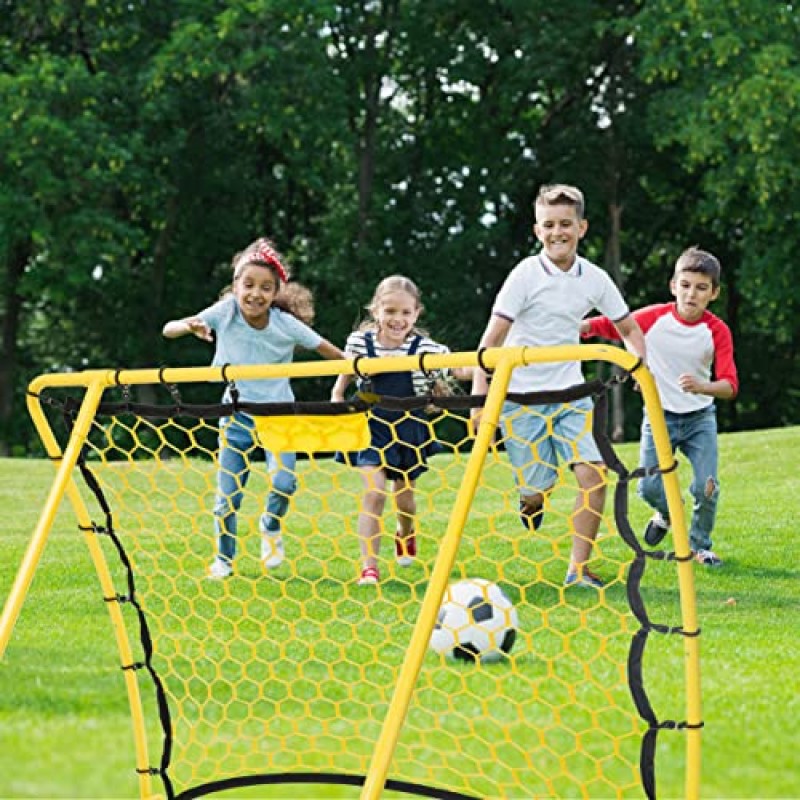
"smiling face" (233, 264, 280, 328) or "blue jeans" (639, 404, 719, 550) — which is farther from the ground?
"smiling face" (233, 264, 280, 328)

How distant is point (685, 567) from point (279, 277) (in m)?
3.84

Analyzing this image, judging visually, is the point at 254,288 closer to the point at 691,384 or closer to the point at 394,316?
the point at 394,316

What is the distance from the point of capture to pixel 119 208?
84.3ft

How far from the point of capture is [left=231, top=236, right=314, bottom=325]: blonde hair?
22.1ft

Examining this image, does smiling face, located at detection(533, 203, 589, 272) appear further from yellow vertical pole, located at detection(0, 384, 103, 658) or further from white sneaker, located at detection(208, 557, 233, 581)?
yellow vertical pole, located at detection(0, 384, 103, 658)

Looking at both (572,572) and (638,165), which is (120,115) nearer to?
(638,165)

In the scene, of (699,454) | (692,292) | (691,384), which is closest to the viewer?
(691,384)

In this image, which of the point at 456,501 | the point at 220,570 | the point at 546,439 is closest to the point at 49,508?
the point at 456,501

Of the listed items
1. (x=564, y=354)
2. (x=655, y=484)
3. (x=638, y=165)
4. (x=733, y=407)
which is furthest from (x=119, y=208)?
(x=564, y=354)

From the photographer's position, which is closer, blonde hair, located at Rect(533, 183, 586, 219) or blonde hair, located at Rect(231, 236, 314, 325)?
blonde hair, located at Rect(533, 183, 586, 219)

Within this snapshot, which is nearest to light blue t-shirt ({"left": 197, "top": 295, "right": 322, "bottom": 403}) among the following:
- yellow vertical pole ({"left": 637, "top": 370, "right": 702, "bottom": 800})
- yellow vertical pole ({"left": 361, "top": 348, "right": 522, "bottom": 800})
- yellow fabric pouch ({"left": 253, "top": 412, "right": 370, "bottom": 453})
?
yellow fabric pouch ({"left": 253, "top": 412, "right": 370, "bottom": 453})

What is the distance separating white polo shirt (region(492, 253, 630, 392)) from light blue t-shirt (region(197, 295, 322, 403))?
1.16 metres

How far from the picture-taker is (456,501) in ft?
10.6

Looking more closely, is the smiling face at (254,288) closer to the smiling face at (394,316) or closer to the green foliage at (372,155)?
the smiling face at (394,316)
